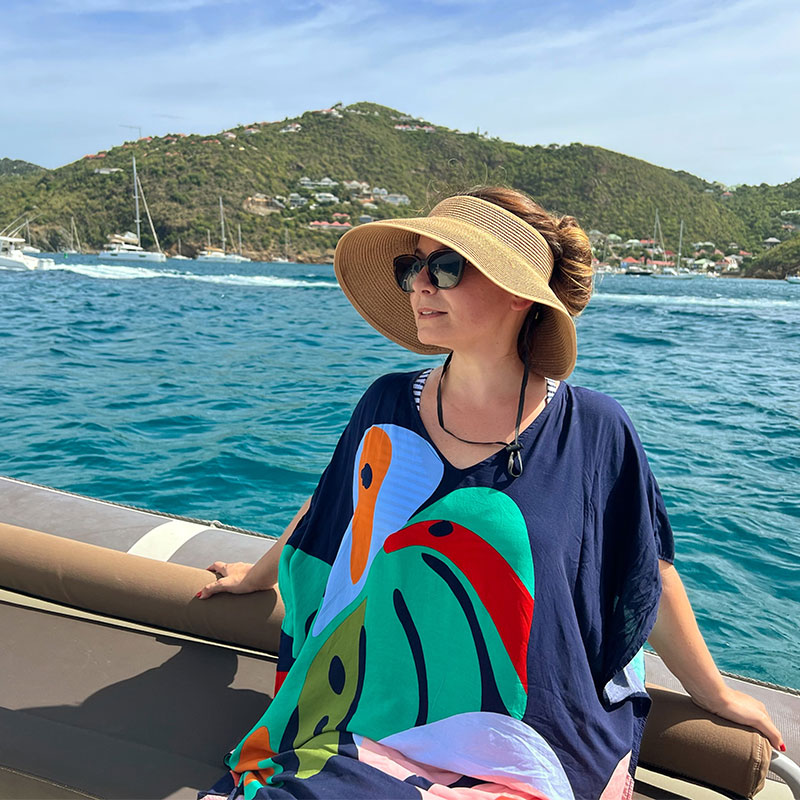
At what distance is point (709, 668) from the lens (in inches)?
51.6

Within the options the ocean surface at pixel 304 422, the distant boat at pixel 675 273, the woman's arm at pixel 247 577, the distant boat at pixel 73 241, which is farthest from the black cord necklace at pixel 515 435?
the distant boat at pixel 675 273

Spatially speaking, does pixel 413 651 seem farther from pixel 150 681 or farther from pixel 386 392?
pixel 150 681

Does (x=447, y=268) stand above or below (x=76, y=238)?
below

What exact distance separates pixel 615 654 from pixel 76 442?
6.03 metres

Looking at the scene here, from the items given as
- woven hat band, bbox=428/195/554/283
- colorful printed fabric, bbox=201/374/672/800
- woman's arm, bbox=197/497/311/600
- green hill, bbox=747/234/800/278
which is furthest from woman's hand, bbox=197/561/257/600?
green hill, bbox=747/234/800/278

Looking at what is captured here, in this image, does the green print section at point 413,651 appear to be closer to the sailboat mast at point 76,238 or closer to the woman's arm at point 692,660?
the woman's arm at point 692,660

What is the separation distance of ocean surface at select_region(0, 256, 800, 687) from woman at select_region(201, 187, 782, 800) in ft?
9.25

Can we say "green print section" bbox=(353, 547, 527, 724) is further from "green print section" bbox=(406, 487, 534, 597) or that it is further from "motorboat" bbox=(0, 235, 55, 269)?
"motorboat" bbox=(0, 235, 55, 269)

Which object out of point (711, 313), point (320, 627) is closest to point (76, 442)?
point (320, 627)

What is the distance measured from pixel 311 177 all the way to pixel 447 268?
79.1m

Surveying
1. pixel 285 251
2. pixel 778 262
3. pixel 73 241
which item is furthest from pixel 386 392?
pixel 778 262

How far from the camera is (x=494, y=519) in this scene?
3.88 ft

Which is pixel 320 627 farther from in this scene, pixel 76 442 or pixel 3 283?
pixel 3 283

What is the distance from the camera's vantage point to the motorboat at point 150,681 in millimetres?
1328
